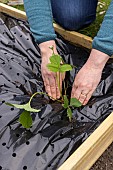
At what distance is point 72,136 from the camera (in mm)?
1033

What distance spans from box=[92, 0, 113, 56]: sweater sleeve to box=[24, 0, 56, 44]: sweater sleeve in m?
0.17

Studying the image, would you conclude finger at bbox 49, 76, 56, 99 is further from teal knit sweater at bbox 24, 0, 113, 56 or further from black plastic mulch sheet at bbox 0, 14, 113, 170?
teal knit sweater at bbox 24, 0, 113, 56

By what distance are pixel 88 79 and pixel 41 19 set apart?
0.28 m

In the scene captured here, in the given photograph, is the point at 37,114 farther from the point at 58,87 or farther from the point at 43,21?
the point at 43,21

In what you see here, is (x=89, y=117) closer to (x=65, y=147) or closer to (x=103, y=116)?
(x=103, y=116)

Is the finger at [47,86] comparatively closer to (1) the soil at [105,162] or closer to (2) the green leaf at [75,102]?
(2) the green leaf at [75,102]

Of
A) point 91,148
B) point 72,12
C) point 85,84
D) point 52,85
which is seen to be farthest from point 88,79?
point 72,12

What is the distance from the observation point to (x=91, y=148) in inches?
37.5

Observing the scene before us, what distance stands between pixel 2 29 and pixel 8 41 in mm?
109

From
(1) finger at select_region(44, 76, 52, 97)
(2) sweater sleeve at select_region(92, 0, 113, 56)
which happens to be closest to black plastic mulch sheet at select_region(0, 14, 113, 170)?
(1) finger at select_region(44, 76, 52, 97)

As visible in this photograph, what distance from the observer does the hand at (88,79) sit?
3.67 feet

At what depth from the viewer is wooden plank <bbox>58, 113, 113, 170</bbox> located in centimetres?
90

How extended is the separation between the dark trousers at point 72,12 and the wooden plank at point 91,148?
54 cm

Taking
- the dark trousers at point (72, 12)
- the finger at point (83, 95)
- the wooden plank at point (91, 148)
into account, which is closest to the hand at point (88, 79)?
the finger at point (83, 95)
